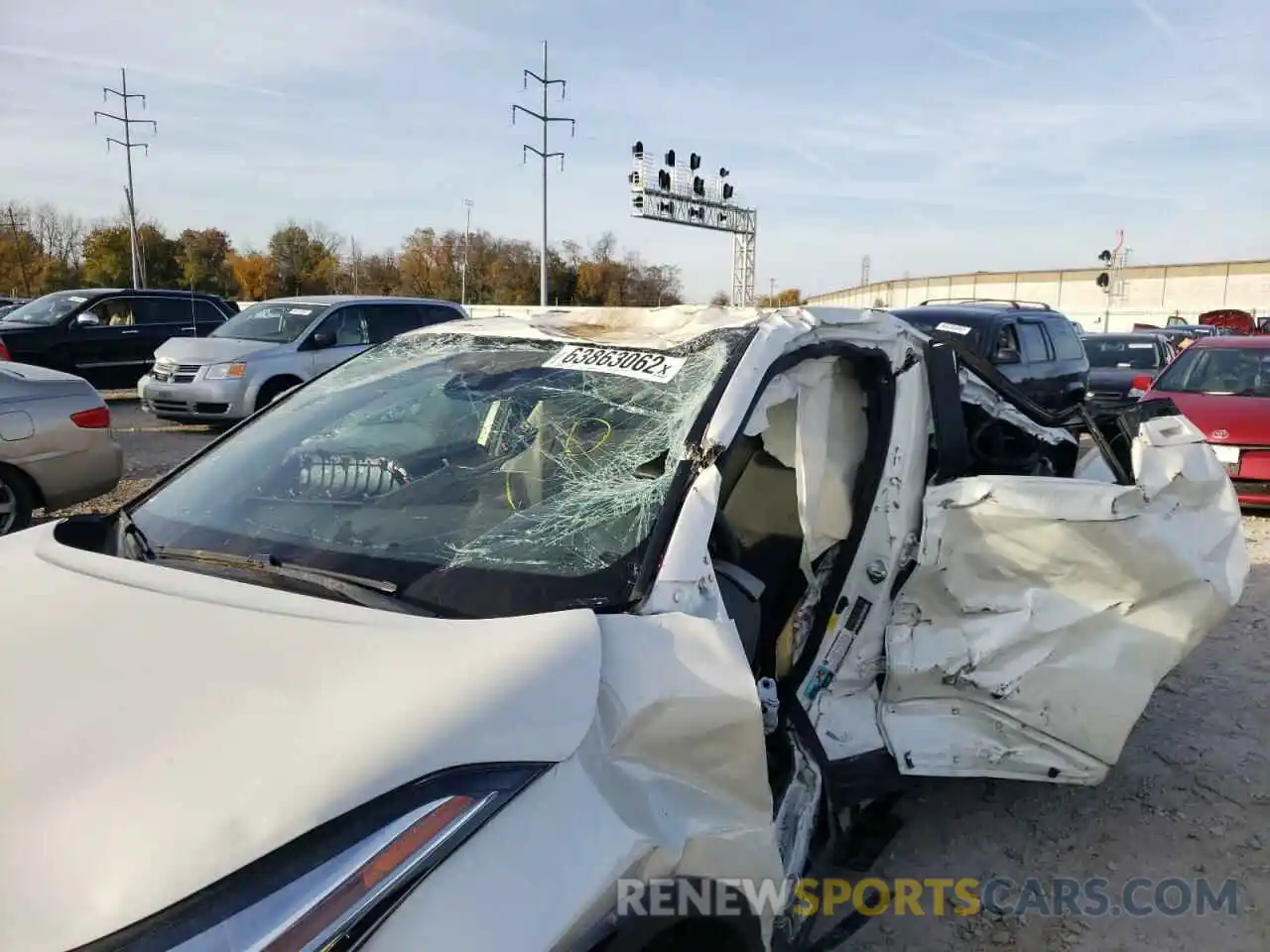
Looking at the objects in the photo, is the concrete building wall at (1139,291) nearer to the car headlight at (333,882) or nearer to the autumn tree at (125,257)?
the autumn tree at (125,257)

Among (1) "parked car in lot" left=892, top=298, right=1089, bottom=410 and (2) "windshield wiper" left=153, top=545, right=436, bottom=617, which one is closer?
(2) "windshield wiper" left=153, top=545, right=436, bottom=617

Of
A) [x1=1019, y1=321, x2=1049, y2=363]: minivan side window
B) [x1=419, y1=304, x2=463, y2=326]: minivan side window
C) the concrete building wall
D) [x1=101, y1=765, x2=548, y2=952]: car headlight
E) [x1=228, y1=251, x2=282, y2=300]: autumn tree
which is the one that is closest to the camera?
[x1=101, y1=765, x2=548, y2=952]: car headlight

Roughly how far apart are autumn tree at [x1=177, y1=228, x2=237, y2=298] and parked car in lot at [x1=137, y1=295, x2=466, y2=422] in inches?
1735

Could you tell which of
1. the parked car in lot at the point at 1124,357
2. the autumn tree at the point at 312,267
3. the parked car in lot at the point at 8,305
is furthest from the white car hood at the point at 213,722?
the autumn tree at the point at 312,267

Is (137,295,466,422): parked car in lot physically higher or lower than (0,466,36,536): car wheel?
higher

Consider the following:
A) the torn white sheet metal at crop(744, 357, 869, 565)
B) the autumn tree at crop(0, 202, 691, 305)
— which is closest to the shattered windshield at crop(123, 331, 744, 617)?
the torn white sheet metal at crop(744, 357, 869, 565)

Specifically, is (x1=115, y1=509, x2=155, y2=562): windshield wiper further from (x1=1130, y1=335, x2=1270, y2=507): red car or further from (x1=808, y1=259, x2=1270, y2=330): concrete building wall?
(x1=808, y1=259, x2=1270, y2=330): concrete building wall

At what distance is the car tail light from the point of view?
6.18m

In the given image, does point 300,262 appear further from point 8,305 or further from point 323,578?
point 323,578

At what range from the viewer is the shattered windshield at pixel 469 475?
6.33 feet

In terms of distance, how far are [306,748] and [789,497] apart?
1852 millimetres

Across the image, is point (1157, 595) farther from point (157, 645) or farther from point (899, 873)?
point (157, 645)

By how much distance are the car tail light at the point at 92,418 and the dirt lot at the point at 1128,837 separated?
581 cm

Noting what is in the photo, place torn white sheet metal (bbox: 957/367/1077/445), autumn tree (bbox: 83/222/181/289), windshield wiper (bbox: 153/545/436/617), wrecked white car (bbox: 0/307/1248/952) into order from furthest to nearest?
autumn tree (bbox: 83/222/181/289)
torn white sheet metal (bbox: 957/367/1077/445)
windshield wiper (bbox: 153/545/436/617)
wrecked white car (bbox: 0/307/1248/952)
